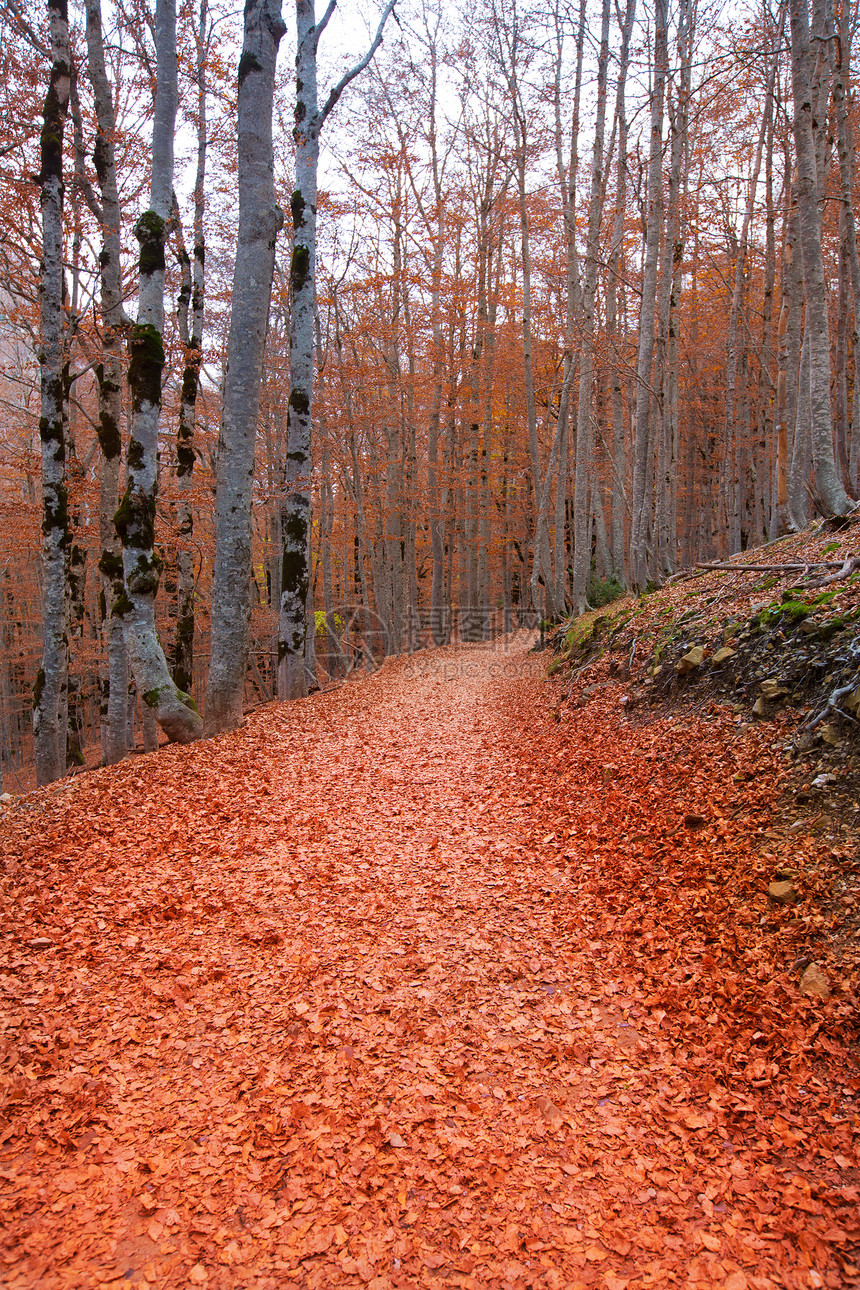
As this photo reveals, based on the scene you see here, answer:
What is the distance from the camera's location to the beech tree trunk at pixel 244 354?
7.23 m

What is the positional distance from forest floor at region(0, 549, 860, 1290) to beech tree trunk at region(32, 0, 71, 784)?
413 centimetres

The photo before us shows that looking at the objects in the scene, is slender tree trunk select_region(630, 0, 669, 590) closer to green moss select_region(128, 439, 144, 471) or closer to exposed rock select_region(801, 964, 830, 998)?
green moss select_region(128, 439, 144, 471)

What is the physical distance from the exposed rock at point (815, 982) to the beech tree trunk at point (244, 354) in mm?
6375

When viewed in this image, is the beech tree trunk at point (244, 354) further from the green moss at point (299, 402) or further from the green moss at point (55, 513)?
the green moss at point (55, 513)

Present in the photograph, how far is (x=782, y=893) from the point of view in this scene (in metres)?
3.19

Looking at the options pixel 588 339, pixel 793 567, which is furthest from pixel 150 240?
pixel 793 567

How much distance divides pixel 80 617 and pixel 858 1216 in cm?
1655

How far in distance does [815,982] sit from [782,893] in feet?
1.65

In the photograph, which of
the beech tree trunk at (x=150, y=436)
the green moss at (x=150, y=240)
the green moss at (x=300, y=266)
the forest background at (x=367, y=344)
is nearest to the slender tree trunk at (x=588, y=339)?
the forest background at (x=367, y=344)

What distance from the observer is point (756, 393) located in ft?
61.8

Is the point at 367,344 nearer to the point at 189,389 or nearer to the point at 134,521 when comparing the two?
the point at 189,389

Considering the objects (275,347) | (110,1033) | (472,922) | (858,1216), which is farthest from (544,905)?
(275,347)

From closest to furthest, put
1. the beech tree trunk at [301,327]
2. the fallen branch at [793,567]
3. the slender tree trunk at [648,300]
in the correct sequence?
the fallen branch at [793,567] → the beech tree trunk at [301,327] → the slender tree trunk at [648,300]

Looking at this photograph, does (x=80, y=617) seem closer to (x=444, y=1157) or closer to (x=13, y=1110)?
(x=13, y=1110)
